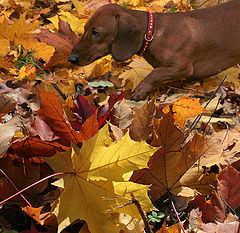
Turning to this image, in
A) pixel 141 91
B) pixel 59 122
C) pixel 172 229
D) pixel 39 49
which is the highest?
pixel 59 122

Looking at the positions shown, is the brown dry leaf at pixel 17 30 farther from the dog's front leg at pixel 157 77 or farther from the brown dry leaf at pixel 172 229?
the brown dry leaf at pixel 172 229

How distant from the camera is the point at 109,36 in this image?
1.78 metres

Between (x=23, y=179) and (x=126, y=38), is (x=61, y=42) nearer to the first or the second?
(x=126, y=38)

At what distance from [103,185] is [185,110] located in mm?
593

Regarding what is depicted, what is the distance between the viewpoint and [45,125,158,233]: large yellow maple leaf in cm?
60

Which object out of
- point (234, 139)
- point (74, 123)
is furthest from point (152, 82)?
point (74, 123)

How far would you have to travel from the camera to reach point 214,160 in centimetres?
78

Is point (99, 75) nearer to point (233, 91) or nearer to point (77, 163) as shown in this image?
point (233, 91)

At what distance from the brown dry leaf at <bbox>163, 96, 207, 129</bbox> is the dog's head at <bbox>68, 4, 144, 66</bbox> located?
75cm

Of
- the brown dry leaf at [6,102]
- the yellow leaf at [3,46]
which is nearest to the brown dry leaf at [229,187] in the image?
the brown dry leaf at [6,102]

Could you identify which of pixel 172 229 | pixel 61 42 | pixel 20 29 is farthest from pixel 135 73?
pixel 172 229

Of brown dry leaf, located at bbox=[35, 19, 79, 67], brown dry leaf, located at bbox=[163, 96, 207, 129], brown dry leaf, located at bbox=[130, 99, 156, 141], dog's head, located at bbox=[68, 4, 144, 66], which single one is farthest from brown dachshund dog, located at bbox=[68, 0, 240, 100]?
brown dry leaf, located at bbox=[130, 99, 156, 141]

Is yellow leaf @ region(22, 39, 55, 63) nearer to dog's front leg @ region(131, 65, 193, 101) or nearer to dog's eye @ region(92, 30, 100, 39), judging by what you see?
dog's eye @ region(92, 30, 100, 39)

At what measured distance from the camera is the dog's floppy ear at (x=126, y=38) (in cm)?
176
